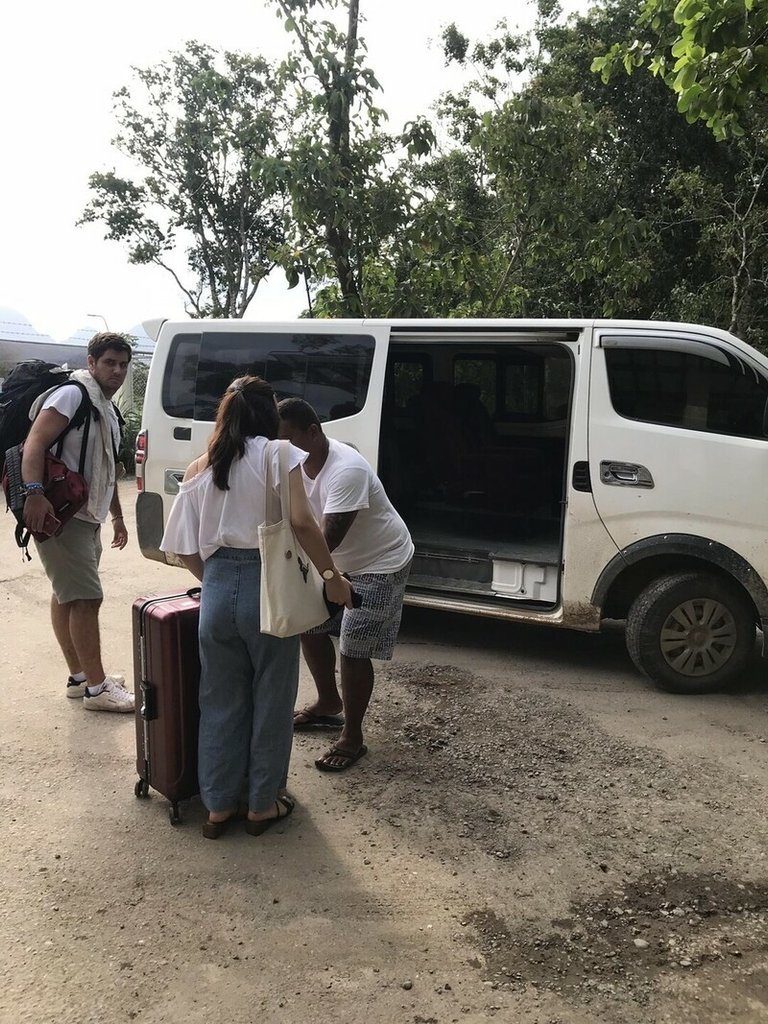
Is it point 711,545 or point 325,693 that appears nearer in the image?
point 325,693

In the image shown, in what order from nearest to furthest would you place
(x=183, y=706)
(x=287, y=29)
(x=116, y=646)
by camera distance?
(x=183, y=706) → (x=116, y=646) → (x=287, y=29)

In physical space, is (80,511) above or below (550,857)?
above

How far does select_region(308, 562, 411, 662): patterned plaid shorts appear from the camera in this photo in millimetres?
3443

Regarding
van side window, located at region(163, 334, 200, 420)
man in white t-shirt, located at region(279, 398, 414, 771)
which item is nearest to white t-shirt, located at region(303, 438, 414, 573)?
man in white t-shirt, located at region(279, 398, 414, 771)

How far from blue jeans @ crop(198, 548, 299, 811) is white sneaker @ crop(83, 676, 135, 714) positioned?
1.26 m

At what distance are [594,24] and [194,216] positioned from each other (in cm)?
958

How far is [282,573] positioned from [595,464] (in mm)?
2388

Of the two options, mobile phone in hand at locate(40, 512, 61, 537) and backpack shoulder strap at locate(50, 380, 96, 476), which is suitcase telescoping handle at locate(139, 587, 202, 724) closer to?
mobile phone in hand at locate(40, 512, 61, 537)

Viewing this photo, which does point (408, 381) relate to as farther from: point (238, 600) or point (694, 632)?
point (238, 600)

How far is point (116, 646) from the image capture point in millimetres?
5230

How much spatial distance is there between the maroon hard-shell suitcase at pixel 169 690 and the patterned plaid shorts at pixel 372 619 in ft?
2.19

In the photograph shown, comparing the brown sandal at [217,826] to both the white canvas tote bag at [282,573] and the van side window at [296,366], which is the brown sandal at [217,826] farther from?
the van side window at [296,366]

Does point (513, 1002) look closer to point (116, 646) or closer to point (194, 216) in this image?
point (116, 646)

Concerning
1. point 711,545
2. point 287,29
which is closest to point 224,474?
point 711,545
